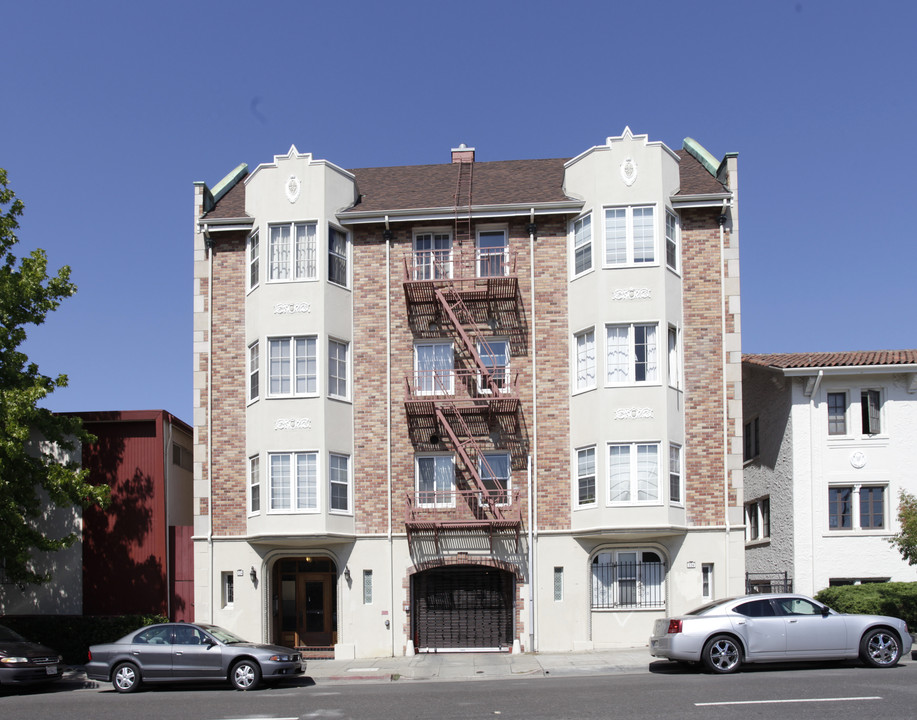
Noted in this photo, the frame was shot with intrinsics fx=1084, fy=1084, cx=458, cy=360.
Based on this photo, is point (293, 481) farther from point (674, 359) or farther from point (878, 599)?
A: point (878, 599)

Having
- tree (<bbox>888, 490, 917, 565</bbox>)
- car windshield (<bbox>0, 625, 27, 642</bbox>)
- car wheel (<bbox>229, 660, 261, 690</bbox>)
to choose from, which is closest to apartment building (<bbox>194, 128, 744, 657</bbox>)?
tree (<bbox>888, 490, 917, 565</bbox>)

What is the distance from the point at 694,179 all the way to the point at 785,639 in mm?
13309

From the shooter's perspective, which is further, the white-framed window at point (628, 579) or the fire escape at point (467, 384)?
the fire escape at point (467, 384)

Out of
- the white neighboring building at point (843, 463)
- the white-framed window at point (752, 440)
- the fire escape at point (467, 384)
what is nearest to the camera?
the fire escape at point (467, 384)

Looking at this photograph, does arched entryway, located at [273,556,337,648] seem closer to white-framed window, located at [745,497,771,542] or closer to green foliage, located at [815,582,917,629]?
green foliage, located at [815,582,917,629]

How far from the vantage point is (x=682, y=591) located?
83.8 ft

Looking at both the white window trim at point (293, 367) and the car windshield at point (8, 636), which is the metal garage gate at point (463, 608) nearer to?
the white window trim at point (293, 367)

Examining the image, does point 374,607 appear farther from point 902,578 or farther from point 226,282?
point 902,578

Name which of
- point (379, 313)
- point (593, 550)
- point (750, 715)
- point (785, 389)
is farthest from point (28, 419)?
point (785, 389)

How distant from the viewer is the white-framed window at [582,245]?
87.2ft

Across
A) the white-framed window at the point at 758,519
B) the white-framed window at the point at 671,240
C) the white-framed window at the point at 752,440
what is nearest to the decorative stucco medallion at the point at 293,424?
the white-framed window at the point at 671,240

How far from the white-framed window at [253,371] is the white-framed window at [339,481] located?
256 centimetres

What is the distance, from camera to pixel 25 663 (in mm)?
20562

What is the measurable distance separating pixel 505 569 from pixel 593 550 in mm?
2159
